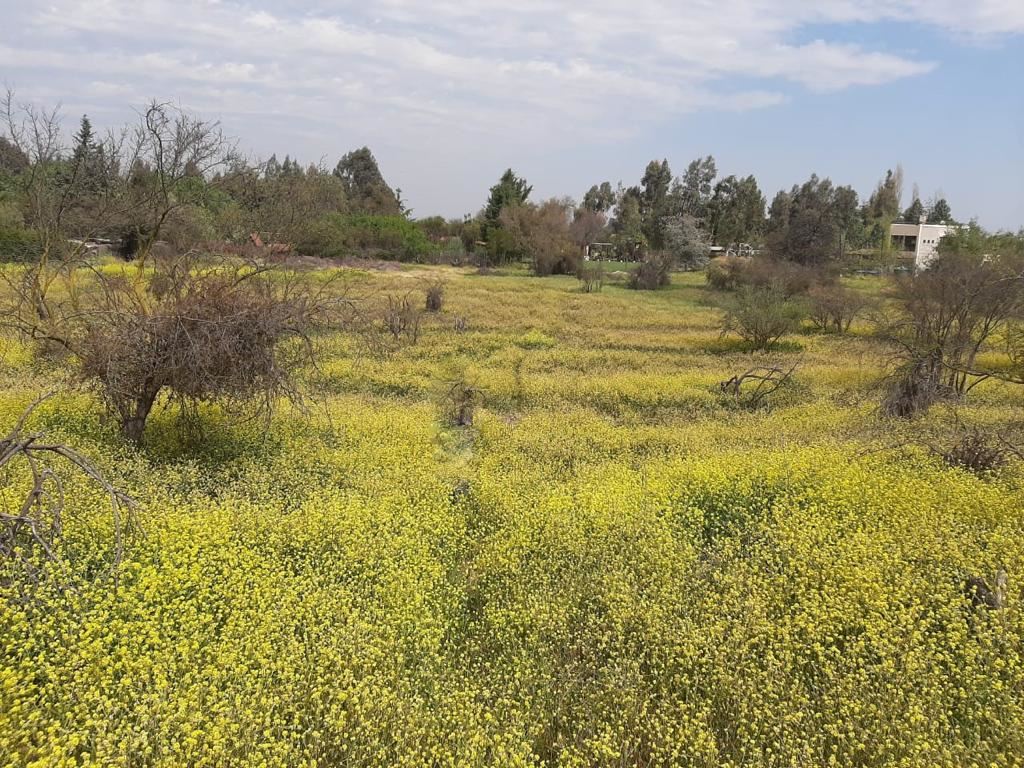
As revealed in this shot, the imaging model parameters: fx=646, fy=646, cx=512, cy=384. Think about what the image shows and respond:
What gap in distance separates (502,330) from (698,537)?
44.0 ft

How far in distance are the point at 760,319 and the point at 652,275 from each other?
17.4 metres

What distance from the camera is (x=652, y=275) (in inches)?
1379

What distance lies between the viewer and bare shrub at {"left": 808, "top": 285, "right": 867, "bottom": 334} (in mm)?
21203

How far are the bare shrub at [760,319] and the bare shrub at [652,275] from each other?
15.5 metres

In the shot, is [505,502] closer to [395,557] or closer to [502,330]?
[395,557]

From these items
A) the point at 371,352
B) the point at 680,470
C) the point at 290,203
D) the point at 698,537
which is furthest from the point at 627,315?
the point at 698,537

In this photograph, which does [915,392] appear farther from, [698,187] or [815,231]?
[698,187]

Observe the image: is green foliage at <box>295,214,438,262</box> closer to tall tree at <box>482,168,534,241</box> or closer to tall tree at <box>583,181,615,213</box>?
tall tree at <box>482,168,534,241</box>

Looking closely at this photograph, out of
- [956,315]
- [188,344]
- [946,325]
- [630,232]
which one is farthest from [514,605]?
[630,232]

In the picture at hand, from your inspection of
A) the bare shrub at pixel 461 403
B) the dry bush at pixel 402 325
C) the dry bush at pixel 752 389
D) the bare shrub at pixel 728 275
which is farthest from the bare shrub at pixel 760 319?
the bare shrub at pixel 728 275

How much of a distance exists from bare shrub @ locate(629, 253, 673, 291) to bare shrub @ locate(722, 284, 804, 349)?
15.5 m

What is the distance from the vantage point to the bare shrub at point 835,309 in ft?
69.6

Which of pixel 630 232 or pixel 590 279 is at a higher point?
pixel 630 232

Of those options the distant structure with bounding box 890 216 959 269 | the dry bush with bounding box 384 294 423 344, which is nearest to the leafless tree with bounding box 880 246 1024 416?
the dry bush with bounding box 384 294 423 344
